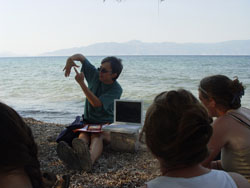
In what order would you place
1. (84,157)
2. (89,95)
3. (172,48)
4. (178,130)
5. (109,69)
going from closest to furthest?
(178,130)
(84,157)
(89,95)
(109,69)
(172,48)

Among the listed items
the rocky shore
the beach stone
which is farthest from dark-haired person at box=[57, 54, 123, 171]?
the rocky shore

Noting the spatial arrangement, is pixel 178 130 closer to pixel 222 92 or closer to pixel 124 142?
pixel 222 92

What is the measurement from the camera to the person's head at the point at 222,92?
2.28 meters

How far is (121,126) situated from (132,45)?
338 feet

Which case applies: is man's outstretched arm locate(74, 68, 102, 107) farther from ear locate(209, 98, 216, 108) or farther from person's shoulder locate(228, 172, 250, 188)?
person's shoulder locate(228, 172, 250, 188)

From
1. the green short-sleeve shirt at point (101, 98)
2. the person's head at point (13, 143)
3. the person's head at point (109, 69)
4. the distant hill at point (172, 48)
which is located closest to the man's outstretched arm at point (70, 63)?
the green short-sleeve shirt at point (101, 98)

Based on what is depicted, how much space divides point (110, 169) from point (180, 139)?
2.52 metres

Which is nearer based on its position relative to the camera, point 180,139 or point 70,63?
point 180,139

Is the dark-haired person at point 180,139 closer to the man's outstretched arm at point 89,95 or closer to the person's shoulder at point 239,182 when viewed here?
the person's shoulder at point 239,182

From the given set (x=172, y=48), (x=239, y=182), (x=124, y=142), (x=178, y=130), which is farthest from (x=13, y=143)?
(x=172, y=48)

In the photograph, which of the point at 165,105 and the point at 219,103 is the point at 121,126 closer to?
the point at 219,103

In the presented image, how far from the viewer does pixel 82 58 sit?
171 inches

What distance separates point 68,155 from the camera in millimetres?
3318

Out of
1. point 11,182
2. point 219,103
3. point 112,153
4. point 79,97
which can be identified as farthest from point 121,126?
point 79,97
